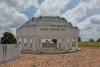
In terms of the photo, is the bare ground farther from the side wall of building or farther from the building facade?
the building facade

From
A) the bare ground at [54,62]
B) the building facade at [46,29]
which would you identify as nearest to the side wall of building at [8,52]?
the bare ground at [54,62]

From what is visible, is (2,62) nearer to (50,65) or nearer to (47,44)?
(50,65)

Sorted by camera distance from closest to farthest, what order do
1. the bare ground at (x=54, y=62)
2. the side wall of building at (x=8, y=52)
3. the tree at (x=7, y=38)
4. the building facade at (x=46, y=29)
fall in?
the bare ground at (x=54, y=62)
the side wall of building at (x=8, y=52)
the building facade at (x=46, y=29)
the tree at (x=7, y=38)

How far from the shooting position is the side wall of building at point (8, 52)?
16609mm

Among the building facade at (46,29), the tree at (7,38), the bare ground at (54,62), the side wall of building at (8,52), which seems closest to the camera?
the bare ground at (54,62)

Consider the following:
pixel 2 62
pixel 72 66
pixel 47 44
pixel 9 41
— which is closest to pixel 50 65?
pixel 72 66

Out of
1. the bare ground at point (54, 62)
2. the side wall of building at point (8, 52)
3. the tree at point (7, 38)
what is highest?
the tree at point (7, 38)

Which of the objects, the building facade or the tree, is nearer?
the building facade

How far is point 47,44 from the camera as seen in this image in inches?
1893

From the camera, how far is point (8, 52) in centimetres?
1783

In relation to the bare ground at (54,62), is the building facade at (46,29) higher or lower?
higher

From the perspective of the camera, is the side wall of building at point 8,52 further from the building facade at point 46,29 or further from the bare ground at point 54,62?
the building facade at point 46,29

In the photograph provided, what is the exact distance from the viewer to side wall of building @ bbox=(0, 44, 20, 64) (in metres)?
16.6

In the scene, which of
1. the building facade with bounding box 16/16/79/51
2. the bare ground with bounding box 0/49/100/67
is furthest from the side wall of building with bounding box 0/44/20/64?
the building facade with bounding box 16/16/79/51
